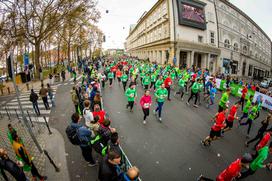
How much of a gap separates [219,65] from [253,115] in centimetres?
3294

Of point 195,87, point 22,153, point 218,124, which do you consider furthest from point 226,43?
point 22,153

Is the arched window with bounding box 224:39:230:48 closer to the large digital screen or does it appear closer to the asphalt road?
the large digital screen

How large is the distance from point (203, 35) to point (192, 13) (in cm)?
554

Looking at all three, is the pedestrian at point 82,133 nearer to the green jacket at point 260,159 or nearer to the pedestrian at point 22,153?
the pedestrian at point 22,153

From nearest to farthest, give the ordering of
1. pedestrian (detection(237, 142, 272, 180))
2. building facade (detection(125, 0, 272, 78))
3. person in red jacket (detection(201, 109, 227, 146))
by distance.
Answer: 1. pedestrian (detection(237, 142, 272, 180))
2. person in red jacket (detection(201, 109, 227, 146))
3. building facade (detection(125, 0, 272, 78))

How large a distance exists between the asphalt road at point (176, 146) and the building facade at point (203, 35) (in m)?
17.9

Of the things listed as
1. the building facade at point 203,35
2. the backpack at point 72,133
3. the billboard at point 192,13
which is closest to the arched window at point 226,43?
the building facade at point 203,35

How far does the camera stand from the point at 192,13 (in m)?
29.2

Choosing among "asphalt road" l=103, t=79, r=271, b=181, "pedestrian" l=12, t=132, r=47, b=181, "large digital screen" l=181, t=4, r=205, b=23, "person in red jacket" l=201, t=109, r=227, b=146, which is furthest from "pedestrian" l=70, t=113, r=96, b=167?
"large digital screen" l=181, t=4, r=205, b=23

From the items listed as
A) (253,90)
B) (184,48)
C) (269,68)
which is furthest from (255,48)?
(253,90)

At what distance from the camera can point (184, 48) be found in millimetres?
28797

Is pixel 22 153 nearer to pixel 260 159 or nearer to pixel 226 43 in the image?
pixel 260 159

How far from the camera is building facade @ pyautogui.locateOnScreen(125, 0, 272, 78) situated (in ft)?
92.2

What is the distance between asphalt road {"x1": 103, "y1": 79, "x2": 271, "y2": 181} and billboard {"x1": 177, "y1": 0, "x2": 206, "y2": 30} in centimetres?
2512
